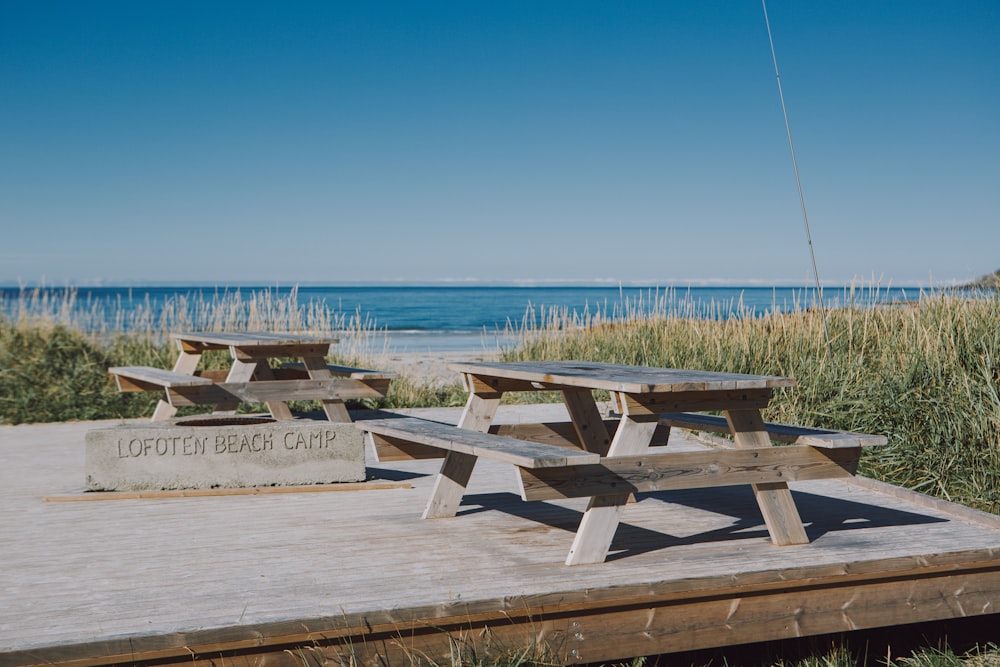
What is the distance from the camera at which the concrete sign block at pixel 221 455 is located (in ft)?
15.0

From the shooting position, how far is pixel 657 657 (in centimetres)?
331

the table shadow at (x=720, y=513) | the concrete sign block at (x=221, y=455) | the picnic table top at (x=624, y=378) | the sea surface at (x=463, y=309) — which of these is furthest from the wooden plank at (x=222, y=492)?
the sea surface at (x=463, y=309)

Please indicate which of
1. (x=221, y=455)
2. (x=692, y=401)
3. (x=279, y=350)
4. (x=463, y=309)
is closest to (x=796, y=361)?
(x=279, y=350)

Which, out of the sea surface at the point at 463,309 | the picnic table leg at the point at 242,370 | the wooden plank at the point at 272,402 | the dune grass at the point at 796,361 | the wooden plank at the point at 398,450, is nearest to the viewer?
the wooden plank at the point at 398,450

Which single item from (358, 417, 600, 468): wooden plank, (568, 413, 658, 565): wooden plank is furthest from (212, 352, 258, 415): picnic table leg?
(568, 413, 658, 565): wooden plank

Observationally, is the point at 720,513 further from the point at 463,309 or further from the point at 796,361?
the point at 463,309

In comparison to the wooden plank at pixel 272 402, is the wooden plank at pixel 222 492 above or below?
below

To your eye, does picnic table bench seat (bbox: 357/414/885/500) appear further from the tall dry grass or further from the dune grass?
the tall dry grass

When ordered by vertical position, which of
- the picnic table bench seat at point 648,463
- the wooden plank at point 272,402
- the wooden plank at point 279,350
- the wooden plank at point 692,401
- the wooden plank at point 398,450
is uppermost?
the wooden plank at point 692,401

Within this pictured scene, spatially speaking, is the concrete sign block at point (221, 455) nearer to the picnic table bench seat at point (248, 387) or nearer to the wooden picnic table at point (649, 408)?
the wooden picnic table at point (649, 408)

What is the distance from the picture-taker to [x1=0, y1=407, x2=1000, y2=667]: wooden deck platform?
261 cm

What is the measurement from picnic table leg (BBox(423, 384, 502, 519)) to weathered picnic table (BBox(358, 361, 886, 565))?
211mm

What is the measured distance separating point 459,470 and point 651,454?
0.98 meters

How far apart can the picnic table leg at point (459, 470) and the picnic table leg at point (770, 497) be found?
3.44ft
